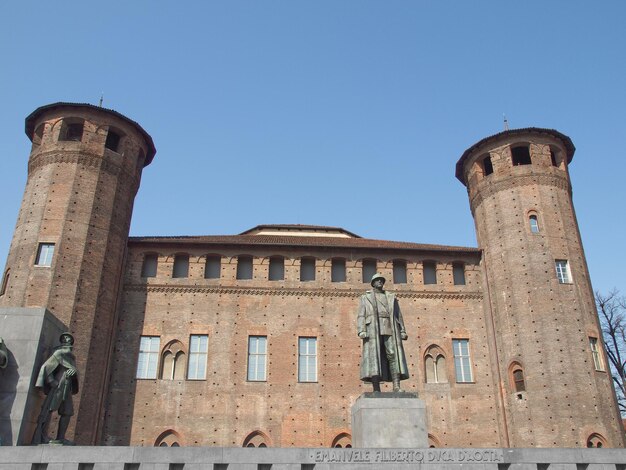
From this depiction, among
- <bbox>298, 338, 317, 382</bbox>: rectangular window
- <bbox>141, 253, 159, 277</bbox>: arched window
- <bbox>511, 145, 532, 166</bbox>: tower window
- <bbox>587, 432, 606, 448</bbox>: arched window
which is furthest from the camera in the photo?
<bbox>511, 145, 532, 166</bbox>: tower window

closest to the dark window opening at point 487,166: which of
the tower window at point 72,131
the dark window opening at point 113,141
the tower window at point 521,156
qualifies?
the tower window at point 521,156

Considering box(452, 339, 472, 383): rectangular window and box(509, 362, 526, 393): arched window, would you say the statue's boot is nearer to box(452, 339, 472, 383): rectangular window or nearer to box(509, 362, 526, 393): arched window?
box(509, 362, 526, 393): arched window

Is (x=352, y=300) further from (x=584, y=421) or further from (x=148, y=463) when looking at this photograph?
(x=148, y=463)

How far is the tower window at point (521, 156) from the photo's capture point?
95.5 ft

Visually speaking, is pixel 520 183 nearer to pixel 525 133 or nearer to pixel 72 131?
pixel 525 133

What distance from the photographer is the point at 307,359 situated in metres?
25.0

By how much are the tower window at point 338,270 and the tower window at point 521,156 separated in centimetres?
1004

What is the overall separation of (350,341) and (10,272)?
1431cm

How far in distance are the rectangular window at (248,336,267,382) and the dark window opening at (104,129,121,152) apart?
11.2 m

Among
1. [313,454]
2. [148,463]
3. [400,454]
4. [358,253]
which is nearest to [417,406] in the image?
[400,454]

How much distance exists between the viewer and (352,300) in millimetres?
26219

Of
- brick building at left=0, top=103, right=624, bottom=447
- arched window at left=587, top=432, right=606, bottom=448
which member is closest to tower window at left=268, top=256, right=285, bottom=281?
brick building at left=0, top=103, right=624, bottom=447

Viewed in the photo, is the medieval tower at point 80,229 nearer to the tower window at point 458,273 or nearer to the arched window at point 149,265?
the arched window at point 149,265

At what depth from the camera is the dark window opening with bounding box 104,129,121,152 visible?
2761 cm
